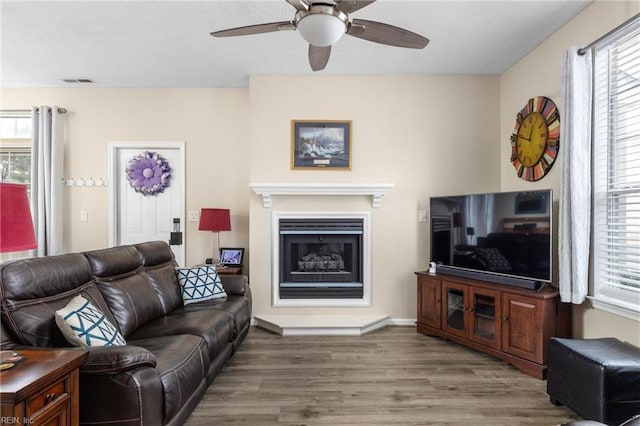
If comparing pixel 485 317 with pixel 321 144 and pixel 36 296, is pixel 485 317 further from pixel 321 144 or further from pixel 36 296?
pixel 36 296

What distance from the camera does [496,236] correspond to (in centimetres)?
310

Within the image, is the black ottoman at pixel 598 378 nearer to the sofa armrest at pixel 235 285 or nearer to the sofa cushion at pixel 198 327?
the sofa cushion at pixel 198 327

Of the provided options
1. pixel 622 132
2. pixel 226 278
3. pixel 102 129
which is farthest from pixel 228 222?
pixel 622 132

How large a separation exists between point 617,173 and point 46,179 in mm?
5657

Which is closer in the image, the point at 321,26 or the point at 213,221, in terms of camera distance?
the point at 321,26

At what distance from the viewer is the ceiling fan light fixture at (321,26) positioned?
176 cm

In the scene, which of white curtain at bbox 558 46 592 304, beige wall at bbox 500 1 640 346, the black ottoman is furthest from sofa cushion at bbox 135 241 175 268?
beige wall at bbox 500 1 640 346

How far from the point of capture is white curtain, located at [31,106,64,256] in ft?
13.5

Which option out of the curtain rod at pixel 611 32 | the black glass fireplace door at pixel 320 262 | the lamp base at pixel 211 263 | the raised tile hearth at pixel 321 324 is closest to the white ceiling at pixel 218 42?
the curtain rod at pixel 611 32

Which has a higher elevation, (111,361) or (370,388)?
(111,361)

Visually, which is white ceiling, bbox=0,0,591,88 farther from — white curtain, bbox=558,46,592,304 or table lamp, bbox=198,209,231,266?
table lamp, bbox=198,209,231,266

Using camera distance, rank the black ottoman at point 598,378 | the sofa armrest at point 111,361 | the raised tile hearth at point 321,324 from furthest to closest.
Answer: the raised tile hearth at point 321,324 < the black ottoman at point 598,378 < the sofa armrest at point 111,361

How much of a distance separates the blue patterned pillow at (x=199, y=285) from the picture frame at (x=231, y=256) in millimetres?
877

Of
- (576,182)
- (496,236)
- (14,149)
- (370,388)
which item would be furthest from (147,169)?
(576,182)
